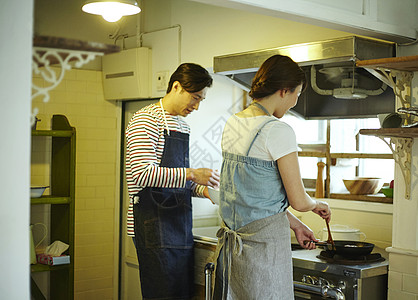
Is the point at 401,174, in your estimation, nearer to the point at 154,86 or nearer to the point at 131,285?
the point at 154,86

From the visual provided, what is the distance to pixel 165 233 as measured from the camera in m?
3.30

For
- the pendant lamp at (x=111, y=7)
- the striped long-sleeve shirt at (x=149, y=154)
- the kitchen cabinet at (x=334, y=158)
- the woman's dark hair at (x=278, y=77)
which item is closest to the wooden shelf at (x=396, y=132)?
the woman's dark hair at (x=278, y=77)

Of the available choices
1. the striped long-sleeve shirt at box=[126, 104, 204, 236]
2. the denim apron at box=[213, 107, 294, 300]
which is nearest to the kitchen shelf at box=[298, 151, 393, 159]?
the striped long-sleeve shirt at box=[126, 104, 204, 236]

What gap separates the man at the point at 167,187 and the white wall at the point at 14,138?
1.51m

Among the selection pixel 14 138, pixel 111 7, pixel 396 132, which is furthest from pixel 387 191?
pixel 14 138

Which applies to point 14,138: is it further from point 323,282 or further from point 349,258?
point 349,258

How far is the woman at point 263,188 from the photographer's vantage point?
246 centimetres

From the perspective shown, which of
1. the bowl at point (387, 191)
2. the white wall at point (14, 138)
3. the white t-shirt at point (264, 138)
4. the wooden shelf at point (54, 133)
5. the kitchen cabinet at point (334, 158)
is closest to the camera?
the white wall at point (14, 138)

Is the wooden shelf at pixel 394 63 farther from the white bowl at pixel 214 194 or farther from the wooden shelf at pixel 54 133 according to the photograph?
the wooden shelf at pixel 54 133

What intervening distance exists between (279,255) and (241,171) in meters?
0.41

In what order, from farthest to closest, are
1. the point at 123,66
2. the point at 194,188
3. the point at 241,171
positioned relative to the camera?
the point at 123,66
the point at 194,188
the point at 241,171

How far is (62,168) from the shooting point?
4.59 meters

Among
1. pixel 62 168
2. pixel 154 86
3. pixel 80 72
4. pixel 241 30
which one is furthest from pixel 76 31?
pixel 241 30

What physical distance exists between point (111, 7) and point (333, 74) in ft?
4.77
